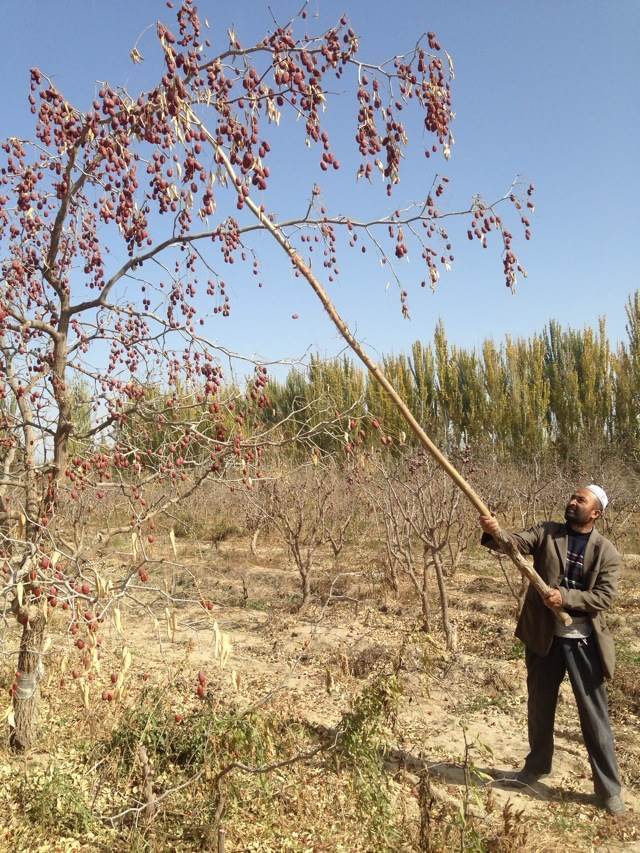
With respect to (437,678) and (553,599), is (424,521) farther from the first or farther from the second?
(553,599)

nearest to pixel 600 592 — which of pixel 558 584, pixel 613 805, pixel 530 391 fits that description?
pixel 558 584

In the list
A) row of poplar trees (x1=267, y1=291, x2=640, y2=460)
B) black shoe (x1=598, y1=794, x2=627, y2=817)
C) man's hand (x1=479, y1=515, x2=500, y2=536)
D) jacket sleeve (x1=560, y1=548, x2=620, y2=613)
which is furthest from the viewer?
row of poplar trees (x1=267, y1=291, x2=640, y2=460)

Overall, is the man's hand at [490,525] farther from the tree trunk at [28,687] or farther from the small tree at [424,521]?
the small tree at [424,521]

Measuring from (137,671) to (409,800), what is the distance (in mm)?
2609

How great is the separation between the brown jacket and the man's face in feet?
0.33

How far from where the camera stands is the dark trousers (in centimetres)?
341

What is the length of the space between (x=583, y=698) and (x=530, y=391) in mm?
20095

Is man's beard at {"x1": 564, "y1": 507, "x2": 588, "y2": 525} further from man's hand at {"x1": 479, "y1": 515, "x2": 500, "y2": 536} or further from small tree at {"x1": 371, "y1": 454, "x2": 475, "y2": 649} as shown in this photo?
small tree at {"x1": 371, "y1": 454, "x2": 475, "y2": 649}

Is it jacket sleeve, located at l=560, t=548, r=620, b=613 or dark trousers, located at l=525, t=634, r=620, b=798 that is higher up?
jacket sleeve, located at l=560, t=548, r=620, b=613

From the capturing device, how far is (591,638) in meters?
3.47

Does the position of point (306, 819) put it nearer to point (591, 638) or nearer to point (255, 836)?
point (255, 836)

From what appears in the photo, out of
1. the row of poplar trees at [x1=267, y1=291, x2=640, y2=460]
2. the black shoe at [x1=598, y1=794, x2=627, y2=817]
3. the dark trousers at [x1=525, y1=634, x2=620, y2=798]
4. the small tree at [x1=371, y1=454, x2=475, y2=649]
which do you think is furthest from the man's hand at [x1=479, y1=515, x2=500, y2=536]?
the row of poplar trees at [x1=267, y1=291, x2=640, y2=460]

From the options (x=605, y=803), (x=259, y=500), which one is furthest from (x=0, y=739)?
(x=259, y=500)

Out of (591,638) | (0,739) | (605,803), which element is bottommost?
(605,803)
